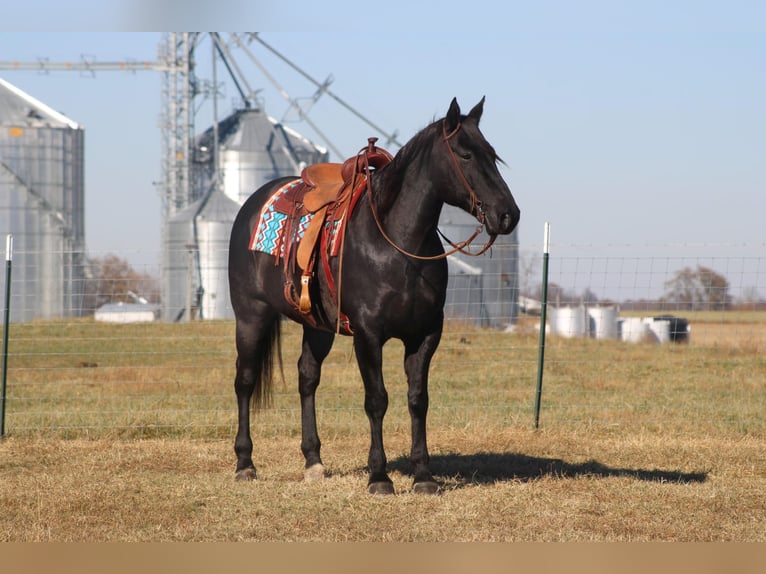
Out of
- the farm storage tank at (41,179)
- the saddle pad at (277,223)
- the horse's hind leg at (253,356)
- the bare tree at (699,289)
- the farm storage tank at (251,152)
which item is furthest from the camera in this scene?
the farm storage tank at (251,152)

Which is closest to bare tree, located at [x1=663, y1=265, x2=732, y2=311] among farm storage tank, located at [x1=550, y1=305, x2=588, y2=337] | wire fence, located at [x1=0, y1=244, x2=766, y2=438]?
wire fence, located at [x1=0, y1=244, x2=766, y2=438]

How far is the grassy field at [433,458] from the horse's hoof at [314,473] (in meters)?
0.12

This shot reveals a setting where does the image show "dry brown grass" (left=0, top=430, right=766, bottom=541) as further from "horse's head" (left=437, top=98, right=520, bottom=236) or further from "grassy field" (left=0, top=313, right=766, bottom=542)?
"horse's head" (left=437, top=98, right=520, bottom=236)

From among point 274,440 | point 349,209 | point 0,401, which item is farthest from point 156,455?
point 349,209

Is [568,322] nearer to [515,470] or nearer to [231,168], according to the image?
[231,168]

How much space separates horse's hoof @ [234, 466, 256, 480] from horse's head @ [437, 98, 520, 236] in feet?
7.97

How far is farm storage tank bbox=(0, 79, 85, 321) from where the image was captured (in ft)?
115

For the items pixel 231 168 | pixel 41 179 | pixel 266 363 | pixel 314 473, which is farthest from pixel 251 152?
pixel 314 473

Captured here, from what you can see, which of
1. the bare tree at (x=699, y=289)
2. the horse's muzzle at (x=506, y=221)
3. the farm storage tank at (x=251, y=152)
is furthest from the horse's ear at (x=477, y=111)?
the farm storage tank at (x=251, y=152)

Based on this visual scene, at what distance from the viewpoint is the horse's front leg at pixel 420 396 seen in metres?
6.00

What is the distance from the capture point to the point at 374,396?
19.7 ft

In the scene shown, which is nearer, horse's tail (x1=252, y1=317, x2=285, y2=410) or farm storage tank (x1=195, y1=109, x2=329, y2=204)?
horse's tail (x1=252, y1=317, x2=285, y2=410)

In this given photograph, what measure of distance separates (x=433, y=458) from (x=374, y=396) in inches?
68.7

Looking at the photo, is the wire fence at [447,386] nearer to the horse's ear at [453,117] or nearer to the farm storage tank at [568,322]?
the horse's ear at [453,117]
